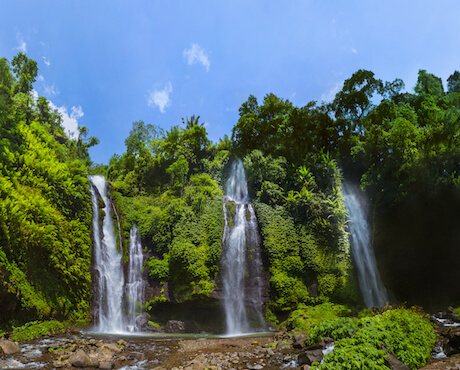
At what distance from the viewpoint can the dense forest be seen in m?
11.6

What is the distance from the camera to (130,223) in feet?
57.4

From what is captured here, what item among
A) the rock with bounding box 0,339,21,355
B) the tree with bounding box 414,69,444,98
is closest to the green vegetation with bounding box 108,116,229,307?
the rock with bounding box 0,339,21,355

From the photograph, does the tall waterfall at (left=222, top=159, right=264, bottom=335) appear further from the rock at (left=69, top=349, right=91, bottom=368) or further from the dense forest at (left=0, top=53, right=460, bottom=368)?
the rock at (left=69, top=349, right=91, bottom=368)

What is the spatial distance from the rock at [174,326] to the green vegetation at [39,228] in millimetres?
3801

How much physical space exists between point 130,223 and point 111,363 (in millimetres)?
11365

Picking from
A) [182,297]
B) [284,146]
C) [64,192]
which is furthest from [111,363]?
[284,146]

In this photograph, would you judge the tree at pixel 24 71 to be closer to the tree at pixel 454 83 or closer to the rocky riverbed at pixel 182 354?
the rocky riverbed at pixel 182 354

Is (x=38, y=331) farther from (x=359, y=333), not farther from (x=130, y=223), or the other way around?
(x=359, y=333)

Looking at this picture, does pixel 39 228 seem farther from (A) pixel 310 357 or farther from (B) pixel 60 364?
(A) pixel 310 357

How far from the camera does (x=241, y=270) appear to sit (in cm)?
1478

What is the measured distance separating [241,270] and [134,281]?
18.9ft

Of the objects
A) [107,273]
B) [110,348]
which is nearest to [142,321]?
[107,273]

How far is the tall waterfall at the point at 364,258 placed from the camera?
1452 cm

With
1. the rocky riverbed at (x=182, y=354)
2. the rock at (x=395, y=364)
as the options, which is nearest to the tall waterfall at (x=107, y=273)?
the rocky riverbed at (x=182, y=354)
